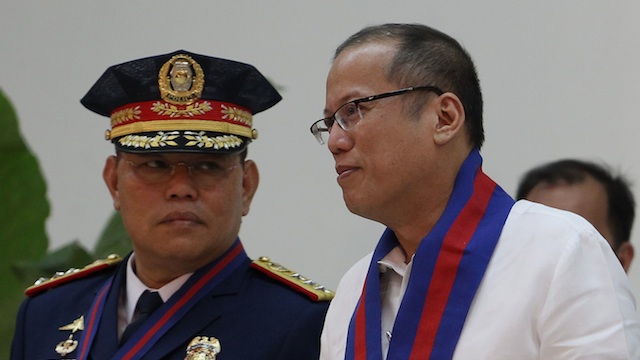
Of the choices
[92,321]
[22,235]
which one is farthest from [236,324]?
[22,235]

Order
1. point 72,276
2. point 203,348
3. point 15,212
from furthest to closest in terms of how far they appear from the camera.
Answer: point 15,212 → point 72,276 → point 203,348

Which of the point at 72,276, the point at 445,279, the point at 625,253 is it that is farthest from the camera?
the point at 625,253

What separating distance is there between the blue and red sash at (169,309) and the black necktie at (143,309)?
0.03m

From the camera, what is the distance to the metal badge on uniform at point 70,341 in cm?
233

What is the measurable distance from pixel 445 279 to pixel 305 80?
1.71 meters

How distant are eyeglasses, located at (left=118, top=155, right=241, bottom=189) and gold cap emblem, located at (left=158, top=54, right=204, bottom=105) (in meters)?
0.13

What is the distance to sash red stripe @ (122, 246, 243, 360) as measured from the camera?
2197mm

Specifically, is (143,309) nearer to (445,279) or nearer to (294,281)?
(294,281)

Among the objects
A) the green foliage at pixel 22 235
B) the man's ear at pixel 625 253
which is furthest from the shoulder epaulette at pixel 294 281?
the green foliage at pixel 22 235

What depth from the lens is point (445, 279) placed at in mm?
1756

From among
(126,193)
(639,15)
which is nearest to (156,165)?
(126,193)

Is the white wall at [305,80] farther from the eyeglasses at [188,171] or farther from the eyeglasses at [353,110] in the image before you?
the eyeglasses at [353,110]

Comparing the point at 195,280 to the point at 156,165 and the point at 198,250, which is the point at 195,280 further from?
the point at 156,165

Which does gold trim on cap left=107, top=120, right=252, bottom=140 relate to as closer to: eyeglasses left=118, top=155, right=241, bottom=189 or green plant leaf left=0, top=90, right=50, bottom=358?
eyeglasses left=118, top=155, right=241, bottom=189
